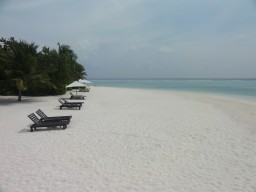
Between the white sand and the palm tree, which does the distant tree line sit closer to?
the palm tree

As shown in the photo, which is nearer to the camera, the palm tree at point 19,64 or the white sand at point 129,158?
the white sand at point 129,158

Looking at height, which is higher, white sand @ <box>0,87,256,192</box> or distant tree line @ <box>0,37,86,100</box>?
distant tree line @ <box>0,37,86,100</box>

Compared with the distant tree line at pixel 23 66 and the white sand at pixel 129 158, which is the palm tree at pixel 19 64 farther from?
the white sand at pixel 129 158

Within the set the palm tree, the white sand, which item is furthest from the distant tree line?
the white sand

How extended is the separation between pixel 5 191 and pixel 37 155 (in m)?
2.72

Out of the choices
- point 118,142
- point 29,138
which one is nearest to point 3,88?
point 29,138

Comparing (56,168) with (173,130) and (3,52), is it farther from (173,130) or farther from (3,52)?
(3,52)

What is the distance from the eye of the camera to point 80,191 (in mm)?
6199

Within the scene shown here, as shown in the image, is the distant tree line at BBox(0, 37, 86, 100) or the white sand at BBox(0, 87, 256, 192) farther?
the distant tree line at BBox(0, 37, 86, 100)

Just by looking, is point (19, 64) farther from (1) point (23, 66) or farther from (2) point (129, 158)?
(2) point (129, 158)

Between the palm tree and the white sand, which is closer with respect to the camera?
the white sand

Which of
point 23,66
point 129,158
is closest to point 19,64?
point 23,66

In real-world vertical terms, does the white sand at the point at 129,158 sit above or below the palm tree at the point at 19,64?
below

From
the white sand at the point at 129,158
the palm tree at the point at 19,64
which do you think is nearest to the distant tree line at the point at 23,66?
the palm tree at the point at 19,64
